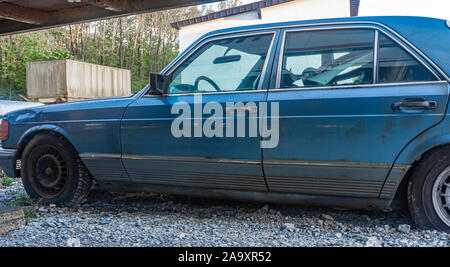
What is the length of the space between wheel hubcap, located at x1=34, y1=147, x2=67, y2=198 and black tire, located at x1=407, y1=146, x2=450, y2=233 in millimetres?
3121

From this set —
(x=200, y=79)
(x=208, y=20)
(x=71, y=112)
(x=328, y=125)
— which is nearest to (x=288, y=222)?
(x=328, y=125)

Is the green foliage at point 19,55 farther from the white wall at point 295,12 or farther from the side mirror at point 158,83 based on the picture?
the side mirror at point 158,83

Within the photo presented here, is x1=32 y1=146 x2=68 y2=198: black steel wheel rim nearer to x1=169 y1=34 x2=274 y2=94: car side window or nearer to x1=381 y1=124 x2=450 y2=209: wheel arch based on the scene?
x1=169 y1=34 x2=274 y2=94: car side window

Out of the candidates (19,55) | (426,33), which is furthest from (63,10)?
(19,55)

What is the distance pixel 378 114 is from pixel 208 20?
46.7 ft

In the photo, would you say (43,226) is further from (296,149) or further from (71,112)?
(296,149)

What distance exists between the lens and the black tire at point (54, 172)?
12.0 ft

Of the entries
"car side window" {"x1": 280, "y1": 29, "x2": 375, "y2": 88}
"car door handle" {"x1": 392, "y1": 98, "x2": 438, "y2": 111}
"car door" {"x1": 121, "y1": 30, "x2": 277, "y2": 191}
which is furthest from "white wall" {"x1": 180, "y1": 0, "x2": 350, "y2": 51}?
"car door handle" {"x1": 392, "y1": 98, "x2": 438, "y2": 111}

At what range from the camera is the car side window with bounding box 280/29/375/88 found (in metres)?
2.85

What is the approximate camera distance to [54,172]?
12.3 ft

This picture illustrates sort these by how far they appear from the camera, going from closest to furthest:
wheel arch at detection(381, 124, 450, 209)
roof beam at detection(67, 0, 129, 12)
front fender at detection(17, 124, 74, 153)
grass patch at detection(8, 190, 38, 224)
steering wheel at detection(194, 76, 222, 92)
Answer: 1. wheel arch at detection(381, 124, 450, 209)
2. steering wheel at detection(194, 76, 222, 92)
3. grass patch at detection(8, 190, 38, 224)
4. front fender at detection(17, 124, 74, 153)
5. roof beam at detection(67, 0, 129, 12)

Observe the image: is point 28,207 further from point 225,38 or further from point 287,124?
point 287,124

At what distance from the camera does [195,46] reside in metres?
3.36

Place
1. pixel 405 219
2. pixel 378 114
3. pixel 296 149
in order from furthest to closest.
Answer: pixel 405 219 < pixel 296 149 < pixel 378 114
